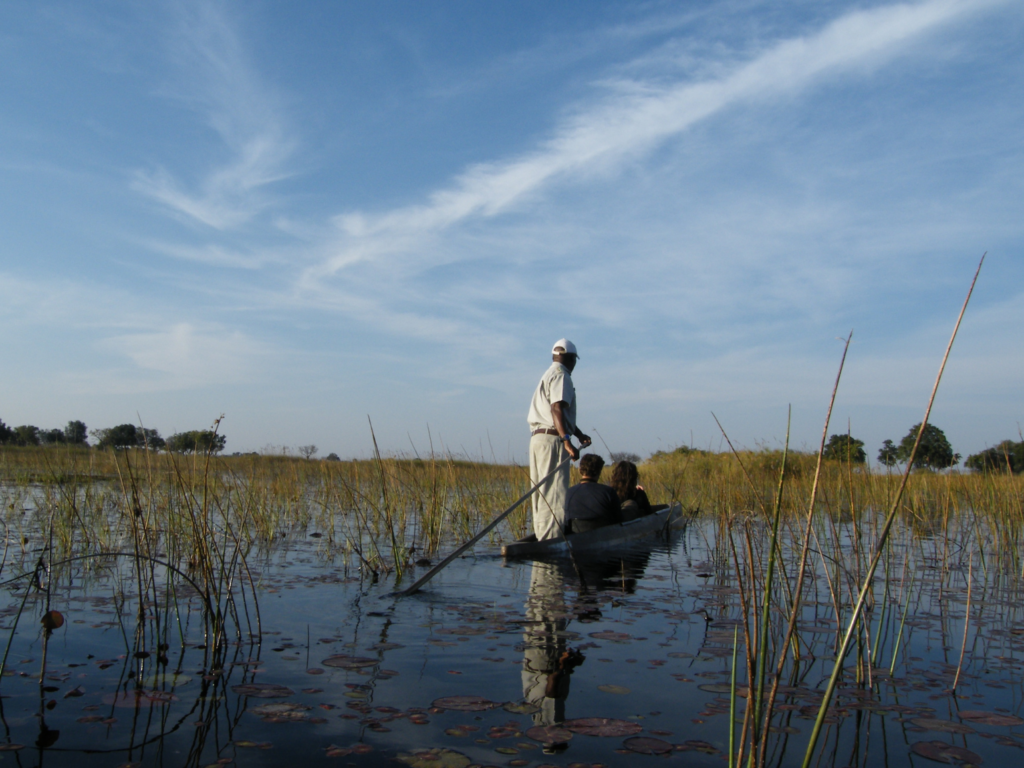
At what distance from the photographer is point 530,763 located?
90.4 inches

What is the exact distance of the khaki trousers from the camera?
686cm

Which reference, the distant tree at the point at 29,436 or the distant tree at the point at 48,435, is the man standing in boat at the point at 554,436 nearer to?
the distant tree at the point at 48,435

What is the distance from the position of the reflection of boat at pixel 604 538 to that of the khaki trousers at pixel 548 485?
Answer: 0.15 metres

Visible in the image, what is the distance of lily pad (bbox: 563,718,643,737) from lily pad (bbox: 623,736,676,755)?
0.17ft

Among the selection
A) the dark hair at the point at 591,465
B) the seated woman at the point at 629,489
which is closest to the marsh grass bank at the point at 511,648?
the dark hair at the point at 591,465

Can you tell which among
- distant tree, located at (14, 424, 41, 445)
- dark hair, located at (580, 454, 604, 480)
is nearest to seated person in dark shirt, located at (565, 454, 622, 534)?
dark hair, located at (580, 454, 604, 480)

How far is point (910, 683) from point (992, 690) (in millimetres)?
343

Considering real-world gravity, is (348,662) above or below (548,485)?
below

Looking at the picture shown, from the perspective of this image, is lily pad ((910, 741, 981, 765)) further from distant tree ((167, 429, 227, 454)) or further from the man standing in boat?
the man standing in boat

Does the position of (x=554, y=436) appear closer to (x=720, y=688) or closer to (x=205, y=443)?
(x=205, y=443)

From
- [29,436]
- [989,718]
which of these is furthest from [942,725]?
[29,436]

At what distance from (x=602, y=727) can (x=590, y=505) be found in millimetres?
4831

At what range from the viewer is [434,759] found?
2.31 meters

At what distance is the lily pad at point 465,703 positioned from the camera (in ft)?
9.05
